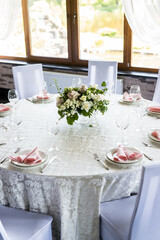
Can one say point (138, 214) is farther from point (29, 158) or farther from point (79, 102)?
point (79, 102)

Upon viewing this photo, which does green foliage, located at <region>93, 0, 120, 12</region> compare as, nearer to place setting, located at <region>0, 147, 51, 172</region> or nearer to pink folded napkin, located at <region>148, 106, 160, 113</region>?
pink folded napkin, located at <region>148, 106, 160, 113</region>

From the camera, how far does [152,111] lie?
230 centimetres

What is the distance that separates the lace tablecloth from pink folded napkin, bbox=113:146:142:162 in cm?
4

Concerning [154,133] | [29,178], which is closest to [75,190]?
[29,178]

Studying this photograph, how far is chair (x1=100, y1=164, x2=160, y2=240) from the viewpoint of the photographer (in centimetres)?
121

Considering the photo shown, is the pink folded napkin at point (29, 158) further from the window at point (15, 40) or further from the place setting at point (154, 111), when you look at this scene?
the window at point (15, 40)

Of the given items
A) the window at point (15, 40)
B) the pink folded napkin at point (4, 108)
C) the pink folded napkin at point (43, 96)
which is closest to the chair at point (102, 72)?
the pink folded napkin at point (43, 96)

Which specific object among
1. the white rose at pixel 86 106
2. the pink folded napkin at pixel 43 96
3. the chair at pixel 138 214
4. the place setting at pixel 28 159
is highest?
the white rose at pixel 86 106

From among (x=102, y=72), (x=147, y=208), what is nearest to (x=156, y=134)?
(x=147, y=208)

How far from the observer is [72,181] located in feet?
5.07

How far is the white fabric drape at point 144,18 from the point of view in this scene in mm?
3299

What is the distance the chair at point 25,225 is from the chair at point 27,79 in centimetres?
175

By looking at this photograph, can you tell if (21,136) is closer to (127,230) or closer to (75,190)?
(75,190)

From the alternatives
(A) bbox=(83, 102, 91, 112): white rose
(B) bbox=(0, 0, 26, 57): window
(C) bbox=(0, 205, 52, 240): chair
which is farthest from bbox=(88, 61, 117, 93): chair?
(B) bbox=(0, 0, 26, 57): window
